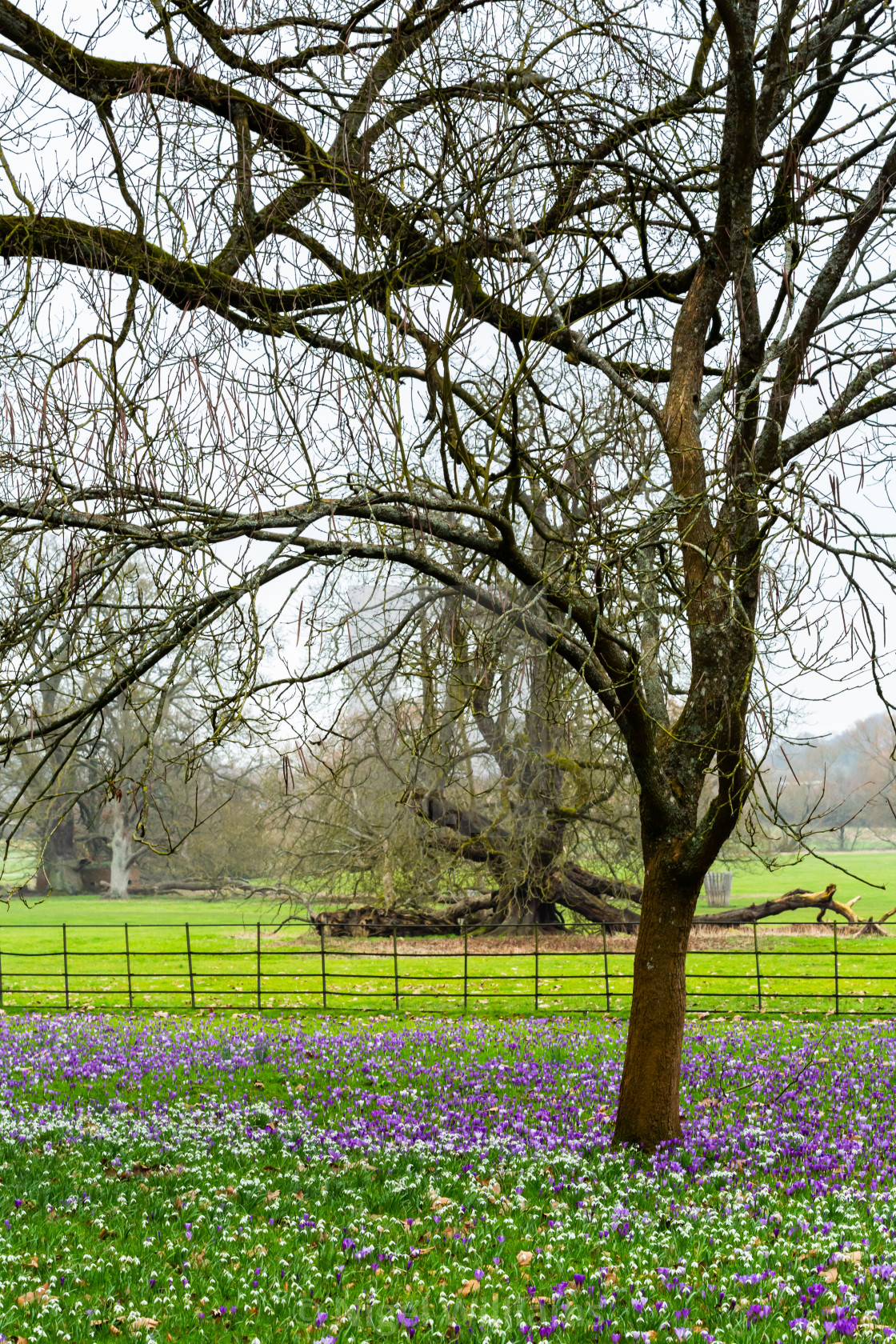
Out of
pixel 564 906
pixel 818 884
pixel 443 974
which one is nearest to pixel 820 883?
pixel 818 884

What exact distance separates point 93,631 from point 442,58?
4540mm

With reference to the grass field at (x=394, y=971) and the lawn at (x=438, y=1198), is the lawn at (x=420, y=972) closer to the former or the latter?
the grass field at (x=394, y=971)

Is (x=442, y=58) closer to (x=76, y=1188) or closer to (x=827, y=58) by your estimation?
(x=827, y=58)

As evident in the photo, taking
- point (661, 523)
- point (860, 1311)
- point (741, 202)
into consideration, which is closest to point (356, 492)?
point (661, 523)

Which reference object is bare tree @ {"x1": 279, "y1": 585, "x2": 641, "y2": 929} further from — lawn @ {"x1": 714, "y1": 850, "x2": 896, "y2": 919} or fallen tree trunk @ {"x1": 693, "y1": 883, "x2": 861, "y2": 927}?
lawn @ {"x1": 714, "y1": 850, "x2": 896, "y2": 919}

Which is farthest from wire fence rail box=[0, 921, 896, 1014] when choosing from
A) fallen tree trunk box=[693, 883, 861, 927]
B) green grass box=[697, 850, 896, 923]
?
green grass box=[697, 850, 896, 923]

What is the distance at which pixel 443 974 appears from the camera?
1025 inches

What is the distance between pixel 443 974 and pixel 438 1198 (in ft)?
63.1

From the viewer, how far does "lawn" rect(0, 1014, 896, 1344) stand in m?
5.23

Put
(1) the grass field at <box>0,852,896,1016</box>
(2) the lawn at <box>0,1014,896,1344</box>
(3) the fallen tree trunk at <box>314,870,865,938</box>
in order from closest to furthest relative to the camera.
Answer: (2) the lawn at <box>0,1014,896,1344</box>
(1) the grass field at <box>0,852,896,1016</box>
(3) the fallen tree trunk at <box>314,870,865,938</box>

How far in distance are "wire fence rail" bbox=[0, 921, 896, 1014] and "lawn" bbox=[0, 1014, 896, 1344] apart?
2576 millimetres

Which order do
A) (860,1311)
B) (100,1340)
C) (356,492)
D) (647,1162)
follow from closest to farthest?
(100,1340) < (860,1311) < (356,492) < (647,1162)

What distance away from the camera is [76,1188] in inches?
301

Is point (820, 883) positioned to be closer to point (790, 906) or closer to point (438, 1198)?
point (790, 906)
